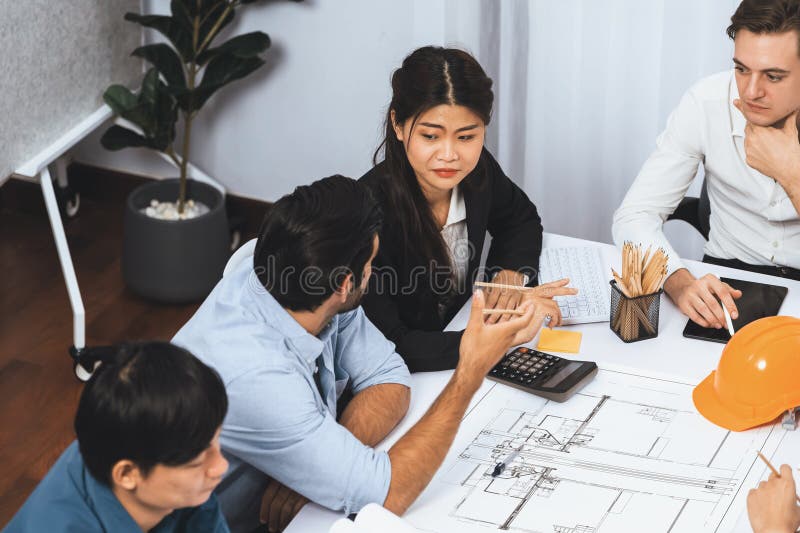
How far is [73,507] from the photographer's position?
1211mm

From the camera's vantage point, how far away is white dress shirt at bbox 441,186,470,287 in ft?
7.03

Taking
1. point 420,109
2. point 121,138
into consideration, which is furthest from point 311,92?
point 420,109

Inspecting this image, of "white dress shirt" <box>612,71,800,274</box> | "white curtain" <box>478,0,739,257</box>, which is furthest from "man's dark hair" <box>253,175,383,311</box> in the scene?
"white curtain" <box>478,0,739,257</box>

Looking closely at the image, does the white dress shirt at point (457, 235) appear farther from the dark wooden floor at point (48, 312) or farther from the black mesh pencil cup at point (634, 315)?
the dark wooden floor at point (48, 312)

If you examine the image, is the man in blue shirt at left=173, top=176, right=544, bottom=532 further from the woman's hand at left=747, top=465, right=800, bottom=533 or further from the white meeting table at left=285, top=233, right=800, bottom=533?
the woman's hand at left=747, top=465, right=800, bottom=533

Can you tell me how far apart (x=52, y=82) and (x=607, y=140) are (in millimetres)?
1564

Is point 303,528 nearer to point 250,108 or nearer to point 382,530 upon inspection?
point 382,530

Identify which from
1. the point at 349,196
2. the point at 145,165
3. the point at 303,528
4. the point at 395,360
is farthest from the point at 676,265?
the point at 145,165

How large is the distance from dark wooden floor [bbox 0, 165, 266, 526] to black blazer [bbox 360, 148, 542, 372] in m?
1.10

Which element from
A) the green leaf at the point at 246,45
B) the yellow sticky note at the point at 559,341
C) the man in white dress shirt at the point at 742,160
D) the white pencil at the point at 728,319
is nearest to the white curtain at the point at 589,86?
the man in white dress shirt at the point at 742,160

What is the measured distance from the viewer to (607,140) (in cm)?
304

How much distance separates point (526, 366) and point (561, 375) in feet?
0.21

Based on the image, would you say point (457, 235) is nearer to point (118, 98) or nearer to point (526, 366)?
point (526, 366)

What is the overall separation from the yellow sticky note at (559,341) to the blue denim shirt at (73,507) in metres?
0.84
